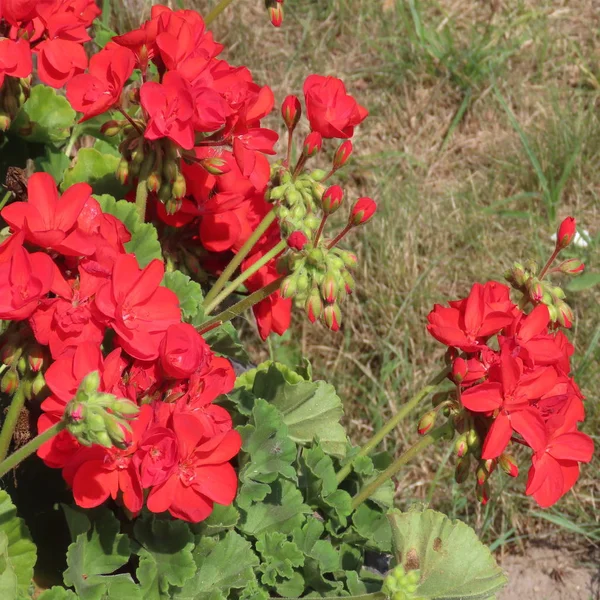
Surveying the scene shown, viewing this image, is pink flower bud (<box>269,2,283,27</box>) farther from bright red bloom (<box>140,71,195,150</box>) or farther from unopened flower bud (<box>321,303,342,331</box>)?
unopened flower bud (<box>321,303,342,331</box>)

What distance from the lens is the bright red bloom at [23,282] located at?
1420 mm

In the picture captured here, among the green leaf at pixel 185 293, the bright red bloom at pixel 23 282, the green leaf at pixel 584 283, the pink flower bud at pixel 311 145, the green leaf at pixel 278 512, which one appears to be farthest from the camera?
the green leaf at pixel 584 283

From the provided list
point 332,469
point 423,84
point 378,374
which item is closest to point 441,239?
point 378,374

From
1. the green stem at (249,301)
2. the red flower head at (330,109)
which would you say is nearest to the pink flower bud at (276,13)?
the red flower head at (330,109)

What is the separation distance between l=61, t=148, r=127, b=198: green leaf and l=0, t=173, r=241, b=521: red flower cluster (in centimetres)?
55

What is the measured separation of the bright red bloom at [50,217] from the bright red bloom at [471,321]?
0.64 m

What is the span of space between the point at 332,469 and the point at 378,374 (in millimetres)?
1094

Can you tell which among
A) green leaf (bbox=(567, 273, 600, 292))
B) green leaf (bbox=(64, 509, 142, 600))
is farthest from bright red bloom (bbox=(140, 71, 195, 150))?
green leaf (bbox=(567, 273, 600, 292))

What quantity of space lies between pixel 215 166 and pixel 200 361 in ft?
1.50

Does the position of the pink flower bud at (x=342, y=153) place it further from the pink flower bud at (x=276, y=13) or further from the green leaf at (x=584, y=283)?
the green leaf at (x=584, y=283)

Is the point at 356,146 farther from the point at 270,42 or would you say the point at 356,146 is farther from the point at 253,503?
the point at 253,503

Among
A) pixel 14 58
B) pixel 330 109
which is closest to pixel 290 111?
pixel 330 109

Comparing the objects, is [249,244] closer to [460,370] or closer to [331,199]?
[331,199]

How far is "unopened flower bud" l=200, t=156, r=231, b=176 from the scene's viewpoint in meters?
1.77
